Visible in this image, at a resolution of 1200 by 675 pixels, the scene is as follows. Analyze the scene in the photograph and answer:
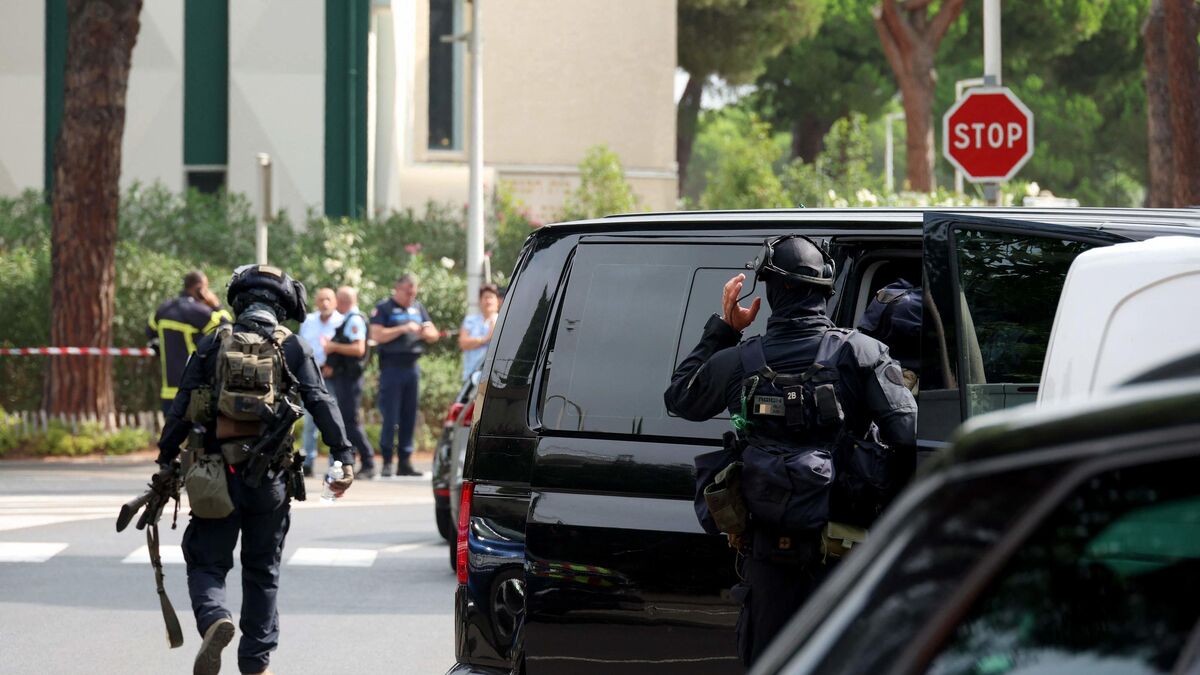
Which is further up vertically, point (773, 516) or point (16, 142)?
point (16, 142)

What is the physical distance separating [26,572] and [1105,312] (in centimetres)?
851

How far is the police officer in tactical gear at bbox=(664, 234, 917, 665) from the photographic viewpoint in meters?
5.00

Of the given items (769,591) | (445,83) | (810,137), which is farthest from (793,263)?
(810,137)

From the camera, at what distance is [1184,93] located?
62.2 ft

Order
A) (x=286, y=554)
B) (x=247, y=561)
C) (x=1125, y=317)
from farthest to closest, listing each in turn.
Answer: (x=286, y=554) < (x=247, y=561) < (x=1125, y=317)

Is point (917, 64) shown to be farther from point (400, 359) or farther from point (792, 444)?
point (792, 444)

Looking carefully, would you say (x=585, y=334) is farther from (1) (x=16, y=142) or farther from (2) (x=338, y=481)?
(1) (x=16, y=142)

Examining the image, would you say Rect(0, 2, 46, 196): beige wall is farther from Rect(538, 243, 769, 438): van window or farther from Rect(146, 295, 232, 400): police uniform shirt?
Rect(538, 243, 769, 438): van window

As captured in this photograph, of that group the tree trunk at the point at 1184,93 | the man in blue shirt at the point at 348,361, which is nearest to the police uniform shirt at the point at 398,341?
the man in blue shirt at the point at 348,361

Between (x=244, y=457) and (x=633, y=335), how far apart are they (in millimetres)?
2563

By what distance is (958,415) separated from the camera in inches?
191

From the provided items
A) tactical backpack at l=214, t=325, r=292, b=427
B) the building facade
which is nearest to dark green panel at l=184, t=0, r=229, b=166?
the building facade

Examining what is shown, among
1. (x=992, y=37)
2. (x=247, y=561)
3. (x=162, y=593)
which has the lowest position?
(x=162, y=593)

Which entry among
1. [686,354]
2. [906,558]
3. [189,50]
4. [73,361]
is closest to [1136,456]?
[906,558]
